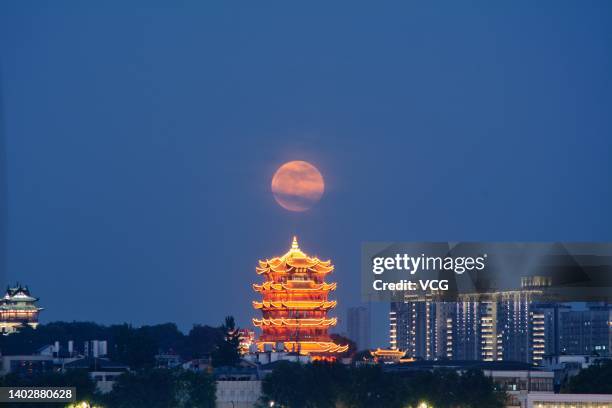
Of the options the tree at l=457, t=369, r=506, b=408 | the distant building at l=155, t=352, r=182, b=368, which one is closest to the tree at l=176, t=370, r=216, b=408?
the tree at l=457, t=369, r=506, b=408

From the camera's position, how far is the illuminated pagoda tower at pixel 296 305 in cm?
18238

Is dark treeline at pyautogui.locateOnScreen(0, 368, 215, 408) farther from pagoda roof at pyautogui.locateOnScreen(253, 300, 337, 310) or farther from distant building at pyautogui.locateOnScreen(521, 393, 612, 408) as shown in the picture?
pagoda roof at pyautogui.locateOnScreen(253, 300, 337, 310)

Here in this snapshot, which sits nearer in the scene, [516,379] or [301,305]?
[516,379]

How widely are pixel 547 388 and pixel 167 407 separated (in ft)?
79.4

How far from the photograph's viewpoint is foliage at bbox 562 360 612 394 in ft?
418

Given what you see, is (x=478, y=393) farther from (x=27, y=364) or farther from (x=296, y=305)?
(x=296, y=305)

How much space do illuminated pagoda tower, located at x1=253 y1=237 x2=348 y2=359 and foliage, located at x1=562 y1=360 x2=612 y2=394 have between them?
50.7 meters

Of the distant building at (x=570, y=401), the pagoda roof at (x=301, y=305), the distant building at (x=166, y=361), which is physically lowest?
the distant building at (x=570, y=401)

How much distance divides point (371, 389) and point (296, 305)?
5686 cm

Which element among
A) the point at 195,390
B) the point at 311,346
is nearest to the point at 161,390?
the point at 195,390

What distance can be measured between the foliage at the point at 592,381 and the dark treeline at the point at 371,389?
560 centimetres

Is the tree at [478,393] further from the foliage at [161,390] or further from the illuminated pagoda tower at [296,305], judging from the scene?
the illuminated pagoda tower at [296,305]

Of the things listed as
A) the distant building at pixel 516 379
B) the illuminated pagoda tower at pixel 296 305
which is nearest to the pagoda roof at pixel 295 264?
the illuminated pagoda tower at pixel 296 305

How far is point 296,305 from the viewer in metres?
184
